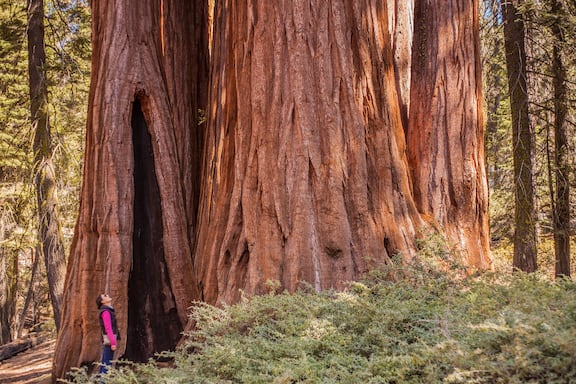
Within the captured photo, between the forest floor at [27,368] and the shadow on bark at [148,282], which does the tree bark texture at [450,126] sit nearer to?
the shadow on bark at [148,282]

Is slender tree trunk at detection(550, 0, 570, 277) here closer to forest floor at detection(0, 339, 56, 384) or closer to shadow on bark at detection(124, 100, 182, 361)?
shadow on bark at detection(124, 100, 182, 361)

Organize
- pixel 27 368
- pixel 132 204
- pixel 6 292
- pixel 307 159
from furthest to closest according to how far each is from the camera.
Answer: pixel 6 292 < pixel 27 368 < pixel 132 204 < pixel 307 159

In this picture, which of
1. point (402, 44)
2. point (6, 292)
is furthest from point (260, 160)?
point (6, 292)

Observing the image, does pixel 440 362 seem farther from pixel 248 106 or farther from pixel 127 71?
pixel 127 71

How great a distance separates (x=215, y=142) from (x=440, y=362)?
4720mm

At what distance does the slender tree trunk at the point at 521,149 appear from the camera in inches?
405

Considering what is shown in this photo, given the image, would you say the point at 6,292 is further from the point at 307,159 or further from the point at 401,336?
the point at 401,336

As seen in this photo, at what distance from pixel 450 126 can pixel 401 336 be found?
402 centimetres

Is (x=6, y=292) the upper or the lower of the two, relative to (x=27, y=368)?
upper

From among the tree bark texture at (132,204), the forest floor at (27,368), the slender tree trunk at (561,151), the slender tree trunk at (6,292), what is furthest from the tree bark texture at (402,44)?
the slender tree trunk at (6,292)

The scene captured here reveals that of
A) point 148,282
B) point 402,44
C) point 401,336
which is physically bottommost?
point 401,336

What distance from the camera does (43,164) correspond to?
482 inches

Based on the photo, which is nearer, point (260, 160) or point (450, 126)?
point (260, 160)

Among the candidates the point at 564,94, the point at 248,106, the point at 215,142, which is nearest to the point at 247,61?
the point at 248,106
